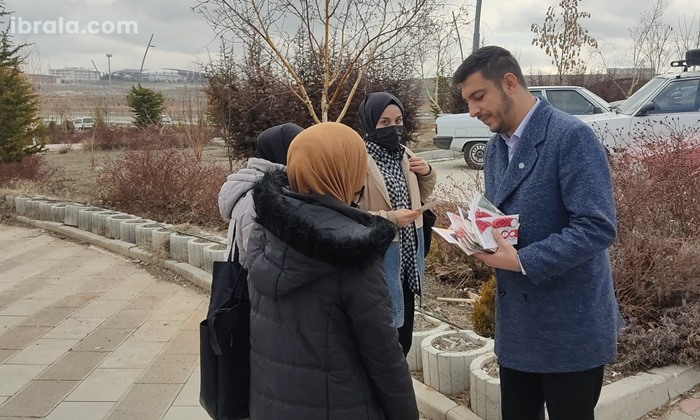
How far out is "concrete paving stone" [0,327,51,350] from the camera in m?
4.34

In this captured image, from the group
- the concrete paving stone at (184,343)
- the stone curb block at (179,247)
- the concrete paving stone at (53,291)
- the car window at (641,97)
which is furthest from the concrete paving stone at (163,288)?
the car window at (641,97)

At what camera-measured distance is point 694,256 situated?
12.7 ft

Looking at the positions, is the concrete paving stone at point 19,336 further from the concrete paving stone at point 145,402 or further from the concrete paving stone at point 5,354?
the concrete paving stone at point 145,402

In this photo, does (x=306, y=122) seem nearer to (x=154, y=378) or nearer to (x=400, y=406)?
(x=154, y=378)

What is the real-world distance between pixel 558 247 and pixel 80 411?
2.85m

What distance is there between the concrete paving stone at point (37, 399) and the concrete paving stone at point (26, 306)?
1596mm

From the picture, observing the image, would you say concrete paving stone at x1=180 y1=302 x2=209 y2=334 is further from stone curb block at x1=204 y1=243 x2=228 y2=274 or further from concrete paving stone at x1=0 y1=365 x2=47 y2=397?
concrete paving stone at x1=0 y1=365 x2=47 y2=397

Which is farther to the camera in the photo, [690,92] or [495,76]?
[690,92]

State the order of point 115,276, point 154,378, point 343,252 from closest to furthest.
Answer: point 343,252, point 154,378, point 115,276

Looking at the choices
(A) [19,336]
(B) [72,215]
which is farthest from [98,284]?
(B) [72,215]

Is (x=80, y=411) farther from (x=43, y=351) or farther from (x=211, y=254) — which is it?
(x=211, y=254)

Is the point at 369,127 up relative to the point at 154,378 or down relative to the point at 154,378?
up

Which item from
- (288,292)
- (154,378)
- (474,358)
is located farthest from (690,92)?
(288,292)

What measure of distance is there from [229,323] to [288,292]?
40cm
